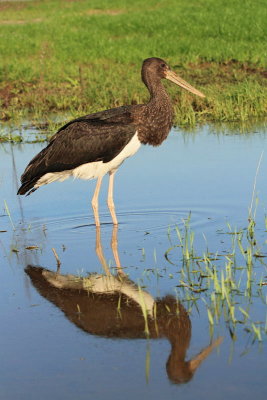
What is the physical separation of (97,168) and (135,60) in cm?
1167

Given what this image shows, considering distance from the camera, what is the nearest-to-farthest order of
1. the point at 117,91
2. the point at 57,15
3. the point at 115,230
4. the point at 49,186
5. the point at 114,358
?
the point at 114,358, the point at 115,230, the point at 49,186, the point at 117,91, the point at 57,15

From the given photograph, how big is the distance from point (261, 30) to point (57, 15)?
46.9 feet

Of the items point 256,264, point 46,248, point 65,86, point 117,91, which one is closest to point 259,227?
point 256,264

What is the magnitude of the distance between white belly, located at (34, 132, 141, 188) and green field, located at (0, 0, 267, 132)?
16.0ft

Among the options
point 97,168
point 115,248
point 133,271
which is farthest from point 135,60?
point 133,271

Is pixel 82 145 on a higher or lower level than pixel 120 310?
higher

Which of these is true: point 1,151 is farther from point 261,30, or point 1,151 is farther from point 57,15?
point 57,15

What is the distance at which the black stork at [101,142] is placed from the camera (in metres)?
8.71

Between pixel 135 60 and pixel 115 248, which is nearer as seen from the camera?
pixel 115 248

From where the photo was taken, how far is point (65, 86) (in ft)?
58.0

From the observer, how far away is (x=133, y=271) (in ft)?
22.7

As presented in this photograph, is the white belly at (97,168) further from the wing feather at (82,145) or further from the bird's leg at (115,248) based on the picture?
the bird's leg at (115,248)

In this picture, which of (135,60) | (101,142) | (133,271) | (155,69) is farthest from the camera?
(135,60)

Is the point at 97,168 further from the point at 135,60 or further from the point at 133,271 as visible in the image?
the point at 135,60
